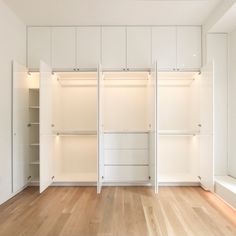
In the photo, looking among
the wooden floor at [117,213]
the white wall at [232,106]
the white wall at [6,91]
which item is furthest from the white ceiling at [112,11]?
the wooden floor at [117,213]

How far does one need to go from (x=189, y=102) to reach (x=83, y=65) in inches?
84.1

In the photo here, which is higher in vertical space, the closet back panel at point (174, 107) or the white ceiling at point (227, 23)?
the white ceiling at point (227, 23)

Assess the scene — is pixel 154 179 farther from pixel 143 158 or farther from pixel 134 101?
pixel 134 101

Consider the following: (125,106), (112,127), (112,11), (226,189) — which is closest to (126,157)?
(112,127)

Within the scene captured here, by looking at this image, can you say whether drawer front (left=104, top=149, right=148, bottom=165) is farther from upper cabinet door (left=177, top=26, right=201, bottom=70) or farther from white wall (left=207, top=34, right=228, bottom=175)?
upper cabinet door (left=177, top=26, right=201, bottom=70)

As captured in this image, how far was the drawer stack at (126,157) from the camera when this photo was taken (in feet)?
14.4

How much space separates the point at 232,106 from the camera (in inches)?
161

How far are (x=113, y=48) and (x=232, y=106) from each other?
2196mm

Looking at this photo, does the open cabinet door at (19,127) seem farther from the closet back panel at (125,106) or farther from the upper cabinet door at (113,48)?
the closet back panel at (125,106)

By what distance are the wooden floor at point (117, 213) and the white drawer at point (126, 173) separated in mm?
230

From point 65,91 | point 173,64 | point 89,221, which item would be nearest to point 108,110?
point 65,91

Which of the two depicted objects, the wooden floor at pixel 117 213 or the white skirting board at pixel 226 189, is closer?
the wooden floor at pixel 117 213

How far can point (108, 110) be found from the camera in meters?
5.02

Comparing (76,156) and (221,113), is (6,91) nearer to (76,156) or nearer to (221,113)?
(76,156)
